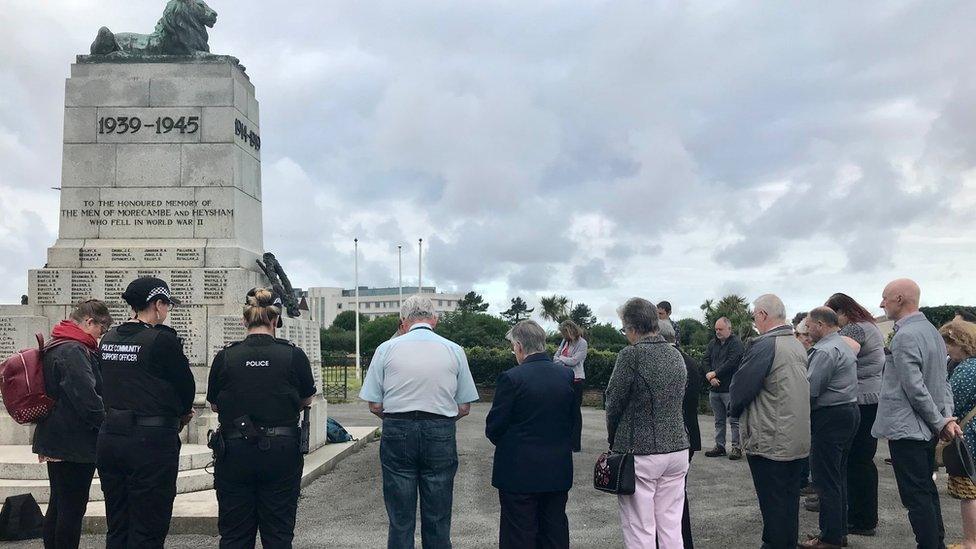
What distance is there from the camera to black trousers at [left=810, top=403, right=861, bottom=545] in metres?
6.22

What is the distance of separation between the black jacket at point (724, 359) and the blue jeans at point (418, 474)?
17.6 ft

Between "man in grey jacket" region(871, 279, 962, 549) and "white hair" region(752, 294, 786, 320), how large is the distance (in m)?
0.87

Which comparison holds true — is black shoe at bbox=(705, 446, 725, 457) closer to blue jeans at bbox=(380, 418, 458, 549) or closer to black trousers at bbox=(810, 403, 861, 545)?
black trousers at bbox=(810, 403, 861, 545)

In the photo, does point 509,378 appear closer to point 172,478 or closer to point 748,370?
point 748,370

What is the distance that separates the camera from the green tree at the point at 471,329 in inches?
2083

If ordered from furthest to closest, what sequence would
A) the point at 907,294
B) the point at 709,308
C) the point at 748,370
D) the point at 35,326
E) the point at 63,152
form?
1. the point at 709,308
2. the point at 63,152
3. the point at 35,326
4. the point at 907,294
5. the point at 748,370

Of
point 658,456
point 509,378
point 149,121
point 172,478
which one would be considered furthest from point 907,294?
point 149,121

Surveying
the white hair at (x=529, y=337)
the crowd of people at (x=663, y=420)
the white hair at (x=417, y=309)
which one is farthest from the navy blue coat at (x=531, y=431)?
the white hair at (x=417, y=309)

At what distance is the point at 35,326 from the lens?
9609mm

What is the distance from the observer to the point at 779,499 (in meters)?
5.63

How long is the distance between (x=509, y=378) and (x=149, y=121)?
729 cm

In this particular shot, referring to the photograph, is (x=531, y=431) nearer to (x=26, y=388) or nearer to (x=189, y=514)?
(x=26, y=388)

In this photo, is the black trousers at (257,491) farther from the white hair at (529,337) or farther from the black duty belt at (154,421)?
the white hair at (529,337)

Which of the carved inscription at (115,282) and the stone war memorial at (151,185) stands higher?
the stone war memorial at (151,185)
